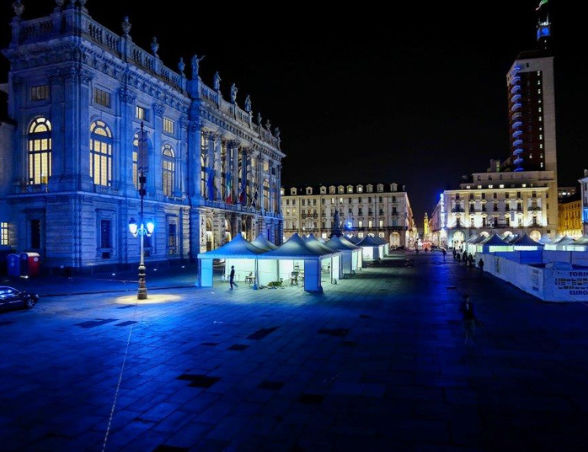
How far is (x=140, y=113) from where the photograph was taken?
1875 inches

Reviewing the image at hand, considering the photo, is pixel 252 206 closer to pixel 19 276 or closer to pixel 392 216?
pixel 19 276

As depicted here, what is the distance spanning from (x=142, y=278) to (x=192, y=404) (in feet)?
54.5

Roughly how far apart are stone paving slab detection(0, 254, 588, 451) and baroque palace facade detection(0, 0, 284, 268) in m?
20.2

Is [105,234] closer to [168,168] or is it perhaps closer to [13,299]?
[168,168]

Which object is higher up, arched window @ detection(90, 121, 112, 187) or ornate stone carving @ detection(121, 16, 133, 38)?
ornate stone carving @ detection(121, 16, 133, 38)

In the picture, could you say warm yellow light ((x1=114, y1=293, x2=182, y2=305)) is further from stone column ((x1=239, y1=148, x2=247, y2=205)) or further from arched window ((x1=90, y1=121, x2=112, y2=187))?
stone column ((x1=239, y1=148, x2=247, y2=205))

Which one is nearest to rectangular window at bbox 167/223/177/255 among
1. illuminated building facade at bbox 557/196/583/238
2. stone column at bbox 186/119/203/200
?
stone column at bbox 186/119/203/200

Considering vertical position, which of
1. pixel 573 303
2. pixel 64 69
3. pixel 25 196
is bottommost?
pixel 573 303

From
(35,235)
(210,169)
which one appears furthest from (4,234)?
(210,169)

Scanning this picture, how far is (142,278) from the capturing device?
24.7m

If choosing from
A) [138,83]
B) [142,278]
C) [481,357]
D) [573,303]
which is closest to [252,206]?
[138,83]

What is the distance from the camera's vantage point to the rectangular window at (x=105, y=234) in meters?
41.4

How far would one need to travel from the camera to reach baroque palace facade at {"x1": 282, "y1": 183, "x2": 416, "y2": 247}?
4877 inches

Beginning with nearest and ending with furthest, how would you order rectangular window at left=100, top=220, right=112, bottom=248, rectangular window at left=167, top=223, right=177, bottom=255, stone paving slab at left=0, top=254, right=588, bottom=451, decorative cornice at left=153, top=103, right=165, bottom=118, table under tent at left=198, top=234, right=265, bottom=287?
stone paving slab at left=0, top=254, right=588, bottom=451, table under tent at left=198, top=234, right=265, bottom=287, rectangular window at left=100, top=220, right=112, bottom=248, decorative cornice at left=153, top=103, right=165, bottom=118, rectangular window at left=167, top=223, right=177, bottom=255
